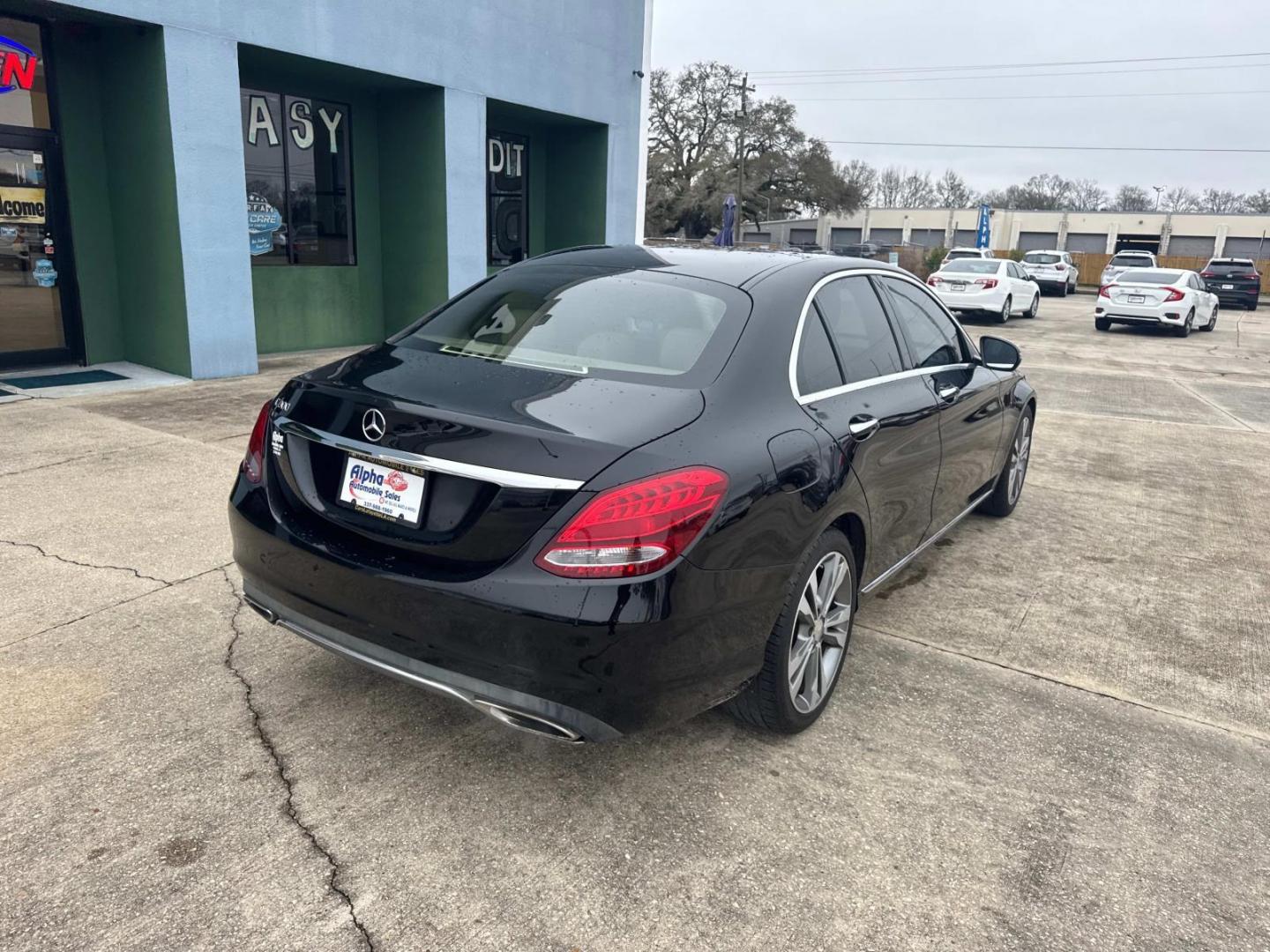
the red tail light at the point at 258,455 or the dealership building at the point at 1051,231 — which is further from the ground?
the dealership building at the point at 1051,231

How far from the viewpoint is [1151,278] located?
1998cm

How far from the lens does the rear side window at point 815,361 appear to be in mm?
3119

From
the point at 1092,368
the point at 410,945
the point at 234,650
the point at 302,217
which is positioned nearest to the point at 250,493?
the point at 234,650

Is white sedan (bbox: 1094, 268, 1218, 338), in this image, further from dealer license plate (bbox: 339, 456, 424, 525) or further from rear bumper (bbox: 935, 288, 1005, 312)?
dealer license plate (bbox: 339, 456, 424, 525)

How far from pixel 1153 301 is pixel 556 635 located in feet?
68.2

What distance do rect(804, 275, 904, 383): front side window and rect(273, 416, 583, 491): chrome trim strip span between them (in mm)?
1489

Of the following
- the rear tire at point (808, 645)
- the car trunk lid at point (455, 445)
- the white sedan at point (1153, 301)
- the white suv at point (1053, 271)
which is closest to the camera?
the car trunk lid at point (455, 445)

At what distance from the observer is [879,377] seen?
3629 millimetres

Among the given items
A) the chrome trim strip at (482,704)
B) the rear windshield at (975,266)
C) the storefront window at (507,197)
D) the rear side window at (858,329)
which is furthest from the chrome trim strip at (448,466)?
the rear windshield at (975,266)

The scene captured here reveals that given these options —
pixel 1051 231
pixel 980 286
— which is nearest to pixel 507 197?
pixel 980 286

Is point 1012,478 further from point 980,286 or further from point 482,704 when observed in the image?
point 980,286

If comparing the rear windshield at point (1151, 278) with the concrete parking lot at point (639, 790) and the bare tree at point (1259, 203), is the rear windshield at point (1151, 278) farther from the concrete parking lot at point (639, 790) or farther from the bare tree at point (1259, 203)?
the bare tree at point (1259, 203)

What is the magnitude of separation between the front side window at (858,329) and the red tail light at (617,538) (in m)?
1.33

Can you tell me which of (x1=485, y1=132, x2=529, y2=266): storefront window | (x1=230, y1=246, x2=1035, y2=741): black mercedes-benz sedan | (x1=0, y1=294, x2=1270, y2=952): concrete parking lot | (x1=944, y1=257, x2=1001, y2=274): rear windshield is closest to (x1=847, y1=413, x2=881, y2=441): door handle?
(x1=230, y1=246, x2=1035, y2=741): black mercedes-benz sedan
